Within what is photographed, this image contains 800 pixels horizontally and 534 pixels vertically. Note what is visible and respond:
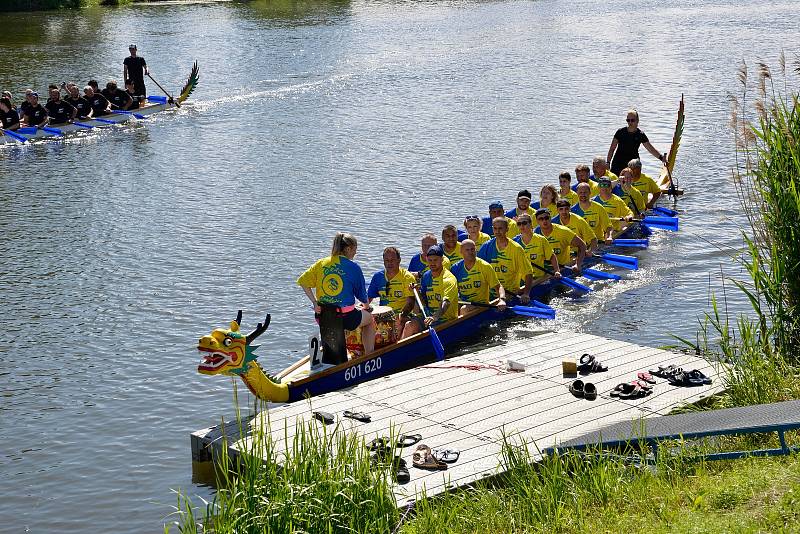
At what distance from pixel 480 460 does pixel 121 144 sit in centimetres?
2206

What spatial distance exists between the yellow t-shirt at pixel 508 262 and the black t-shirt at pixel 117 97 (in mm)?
18878

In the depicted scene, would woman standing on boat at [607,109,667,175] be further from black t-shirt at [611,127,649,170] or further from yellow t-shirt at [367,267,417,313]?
yellow t-shirt at [367,267,417,313]

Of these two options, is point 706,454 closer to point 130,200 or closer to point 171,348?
point 171,348

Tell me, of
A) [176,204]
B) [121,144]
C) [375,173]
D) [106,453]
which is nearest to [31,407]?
[106,453]

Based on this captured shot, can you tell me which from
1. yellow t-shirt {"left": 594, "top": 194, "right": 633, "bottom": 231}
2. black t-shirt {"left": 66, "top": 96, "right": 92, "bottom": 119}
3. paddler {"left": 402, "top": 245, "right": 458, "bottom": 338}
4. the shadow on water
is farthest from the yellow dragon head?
the shadow on water

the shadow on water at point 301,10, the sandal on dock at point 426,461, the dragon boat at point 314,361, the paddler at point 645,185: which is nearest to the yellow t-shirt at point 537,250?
the dragon boat at point 314,361

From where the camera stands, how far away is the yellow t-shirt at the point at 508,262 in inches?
609

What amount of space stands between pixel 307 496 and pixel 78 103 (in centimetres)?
2466

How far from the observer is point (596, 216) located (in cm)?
1803

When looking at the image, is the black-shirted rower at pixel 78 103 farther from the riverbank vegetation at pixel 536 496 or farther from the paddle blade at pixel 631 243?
the riverbank vegetation at pixel 536 496

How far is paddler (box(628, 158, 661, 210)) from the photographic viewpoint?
787 inches

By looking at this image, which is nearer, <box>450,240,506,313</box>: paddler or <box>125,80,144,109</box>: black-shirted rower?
<box>450,240,506,313</box>: paddler

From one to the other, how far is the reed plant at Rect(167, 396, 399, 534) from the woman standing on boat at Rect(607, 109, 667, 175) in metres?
14.4

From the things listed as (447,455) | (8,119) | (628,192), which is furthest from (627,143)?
(8,119)
